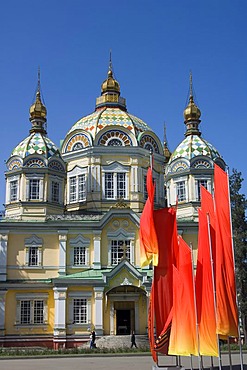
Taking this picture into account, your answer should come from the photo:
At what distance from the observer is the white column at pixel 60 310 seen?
3728 cm

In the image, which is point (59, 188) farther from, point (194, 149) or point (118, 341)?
point (118, 341)

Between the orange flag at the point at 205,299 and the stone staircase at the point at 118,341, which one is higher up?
the orange flag at the point at 205,299

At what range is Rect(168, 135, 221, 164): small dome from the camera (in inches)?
1704

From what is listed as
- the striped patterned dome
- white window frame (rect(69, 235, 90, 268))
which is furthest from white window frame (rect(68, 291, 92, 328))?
the striped patterned dome

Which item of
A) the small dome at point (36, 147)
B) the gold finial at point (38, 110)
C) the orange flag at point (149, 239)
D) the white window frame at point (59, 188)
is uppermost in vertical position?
the gold finial at point (38, 110)

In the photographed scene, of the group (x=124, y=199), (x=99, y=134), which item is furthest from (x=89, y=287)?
(x=99, y=134)

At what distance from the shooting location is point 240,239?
38688 millimetres

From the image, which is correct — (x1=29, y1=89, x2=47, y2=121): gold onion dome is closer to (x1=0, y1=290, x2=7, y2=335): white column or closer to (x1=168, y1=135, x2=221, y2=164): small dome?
(x1=168, y1=135, x2=221, y2=164): small dome

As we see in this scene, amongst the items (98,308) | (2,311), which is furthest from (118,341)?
(2,311)

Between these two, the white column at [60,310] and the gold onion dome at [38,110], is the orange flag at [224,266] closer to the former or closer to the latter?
the white column at [60,310]

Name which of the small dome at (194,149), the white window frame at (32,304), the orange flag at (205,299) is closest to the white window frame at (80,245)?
the white window frame at (32,304)

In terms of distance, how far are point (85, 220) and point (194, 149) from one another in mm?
10153

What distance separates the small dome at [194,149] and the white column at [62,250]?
10656mm

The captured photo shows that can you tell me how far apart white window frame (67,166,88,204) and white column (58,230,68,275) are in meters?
4.82
